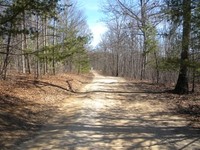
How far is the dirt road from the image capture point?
7840 mm

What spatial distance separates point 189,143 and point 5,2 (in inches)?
336

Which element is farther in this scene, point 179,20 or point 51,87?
point 51,87

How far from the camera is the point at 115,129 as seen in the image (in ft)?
31.2

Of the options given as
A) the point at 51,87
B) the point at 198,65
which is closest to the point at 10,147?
the point at 198,65

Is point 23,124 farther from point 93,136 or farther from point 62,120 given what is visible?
point 93,136

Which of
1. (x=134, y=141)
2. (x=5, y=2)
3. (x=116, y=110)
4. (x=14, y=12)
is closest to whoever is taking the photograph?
(x=134, y=141)

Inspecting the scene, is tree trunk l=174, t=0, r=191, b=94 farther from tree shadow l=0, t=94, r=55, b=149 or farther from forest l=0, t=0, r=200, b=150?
tree shadow l=0, t=94, r=55, b=149

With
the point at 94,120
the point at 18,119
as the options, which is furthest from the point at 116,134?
the point at 18,119

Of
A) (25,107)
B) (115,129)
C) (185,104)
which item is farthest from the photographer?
(185,104)

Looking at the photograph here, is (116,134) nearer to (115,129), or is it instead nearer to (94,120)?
(115,129)

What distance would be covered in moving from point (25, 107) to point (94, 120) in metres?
3.19

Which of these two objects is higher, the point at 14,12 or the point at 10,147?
the point at 14,12

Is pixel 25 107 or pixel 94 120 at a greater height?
pixel 25 107

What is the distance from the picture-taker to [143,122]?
10.8m
